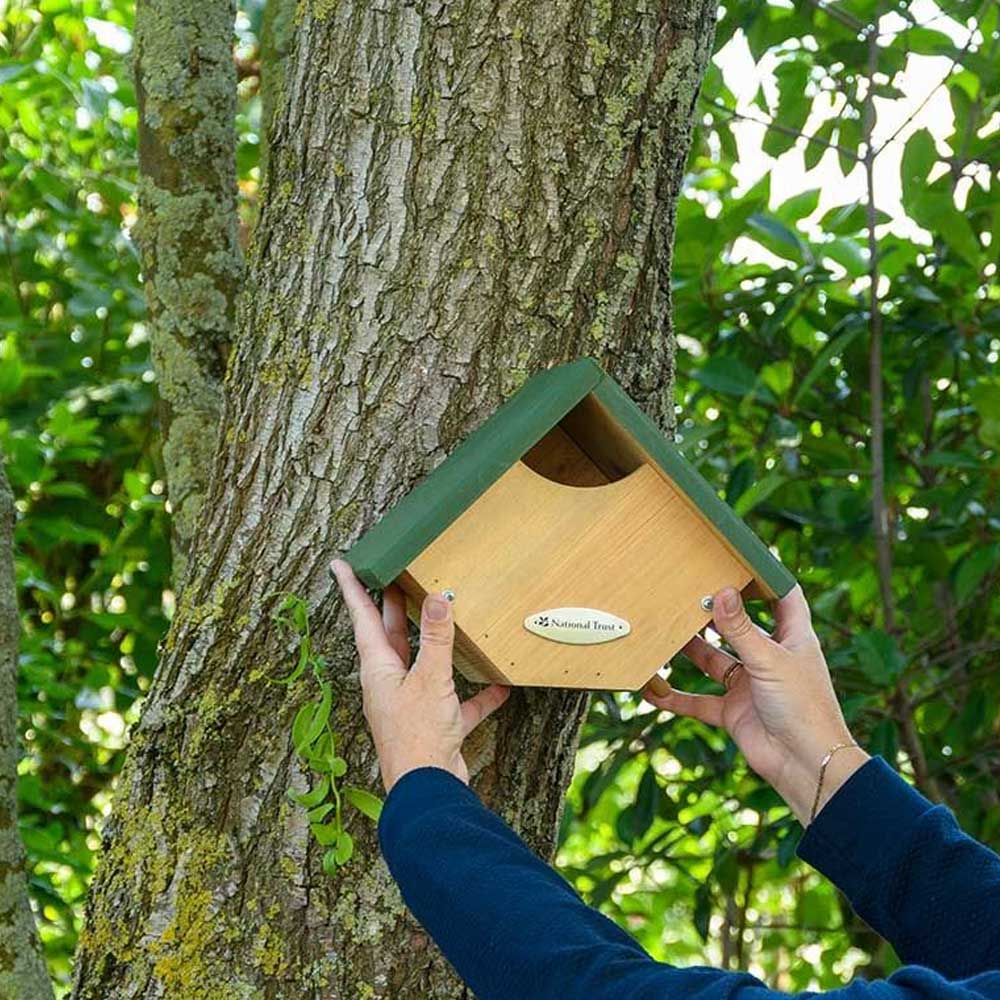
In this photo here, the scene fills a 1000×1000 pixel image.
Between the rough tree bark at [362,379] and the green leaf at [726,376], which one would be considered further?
the green leaf at [726,376]

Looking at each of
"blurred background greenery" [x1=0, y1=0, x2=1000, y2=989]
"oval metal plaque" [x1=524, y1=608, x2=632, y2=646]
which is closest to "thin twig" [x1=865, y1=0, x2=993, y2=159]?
"blurred background greenery" [x1=0, y1=0, x2=1000, y2=989]

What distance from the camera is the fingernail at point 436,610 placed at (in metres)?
1.22

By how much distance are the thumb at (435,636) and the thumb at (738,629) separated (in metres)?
0.27

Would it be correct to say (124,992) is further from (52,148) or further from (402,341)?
(52,148)

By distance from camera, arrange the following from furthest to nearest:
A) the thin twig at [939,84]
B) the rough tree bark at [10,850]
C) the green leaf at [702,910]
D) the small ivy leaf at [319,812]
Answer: the green leaf at [702,910]
the thin twig at [939,84]
the rough tree bark at [10,850]
the small ivy leaf at [319,812]

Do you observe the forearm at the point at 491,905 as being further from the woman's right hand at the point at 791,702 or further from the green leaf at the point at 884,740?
the green leaf at the point at 884,740

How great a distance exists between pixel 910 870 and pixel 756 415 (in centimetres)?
142

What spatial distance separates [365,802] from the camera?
1.32 meters

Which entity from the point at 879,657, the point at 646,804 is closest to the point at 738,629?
the point at 879,657

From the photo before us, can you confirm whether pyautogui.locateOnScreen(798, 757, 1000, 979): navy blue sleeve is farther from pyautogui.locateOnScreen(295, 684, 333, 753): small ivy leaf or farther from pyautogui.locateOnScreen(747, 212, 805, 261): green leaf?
pyautogui.locateOnScreen(747, 212, 805, 261): green leaf

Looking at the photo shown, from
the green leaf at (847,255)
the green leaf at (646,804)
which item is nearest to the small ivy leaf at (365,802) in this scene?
the green leaf at (646,804)

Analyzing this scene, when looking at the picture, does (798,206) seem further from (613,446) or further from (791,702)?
(791,702)

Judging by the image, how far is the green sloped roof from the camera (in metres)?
1.21

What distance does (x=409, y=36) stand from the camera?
1.41 metres
